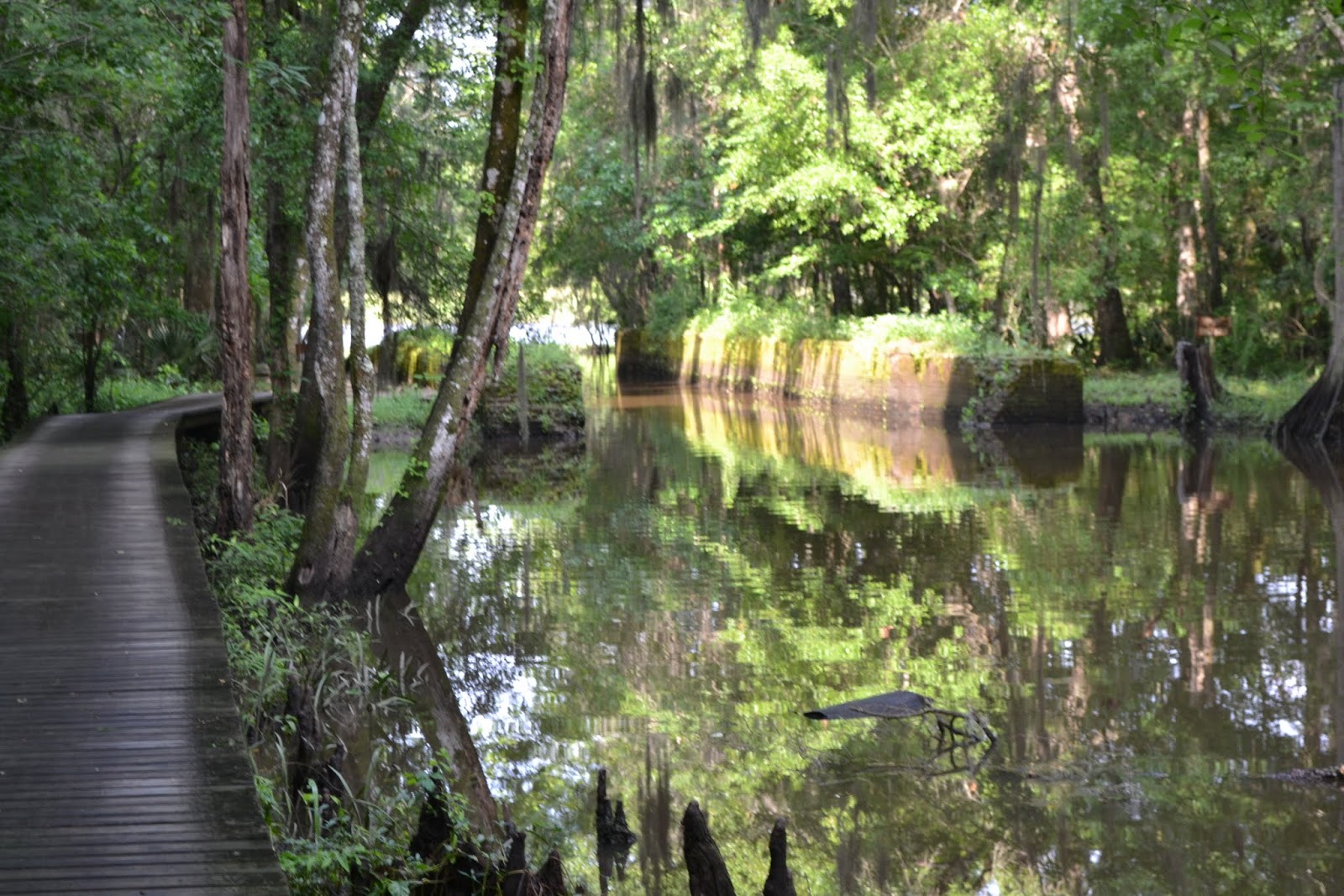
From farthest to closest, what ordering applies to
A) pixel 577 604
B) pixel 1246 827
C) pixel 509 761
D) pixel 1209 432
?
pixel 1209 432 < pixel 577 604 < pixel 509 761 < pixel 1246 827

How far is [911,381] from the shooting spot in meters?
29.5

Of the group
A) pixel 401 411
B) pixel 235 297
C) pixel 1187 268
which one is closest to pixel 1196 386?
pixel 1187 268

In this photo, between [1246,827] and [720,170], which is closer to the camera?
[1246,827]

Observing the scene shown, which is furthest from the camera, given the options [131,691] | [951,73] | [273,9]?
[951,73]

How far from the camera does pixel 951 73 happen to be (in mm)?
29406

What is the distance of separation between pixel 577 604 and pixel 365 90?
220 inches

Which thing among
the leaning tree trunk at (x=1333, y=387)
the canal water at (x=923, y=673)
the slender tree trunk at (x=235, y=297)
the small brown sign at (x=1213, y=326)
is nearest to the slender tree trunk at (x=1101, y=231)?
the small brown sign at (x=1213, y=326)

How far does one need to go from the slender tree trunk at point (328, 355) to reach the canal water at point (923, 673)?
105 cm

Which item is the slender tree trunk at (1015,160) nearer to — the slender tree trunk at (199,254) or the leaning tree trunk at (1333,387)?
the leaning tree trunk at (1333,387)

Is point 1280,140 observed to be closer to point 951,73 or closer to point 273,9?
point 951,73

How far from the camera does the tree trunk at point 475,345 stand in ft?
38.7

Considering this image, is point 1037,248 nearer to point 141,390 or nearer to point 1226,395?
A: point 1226,395

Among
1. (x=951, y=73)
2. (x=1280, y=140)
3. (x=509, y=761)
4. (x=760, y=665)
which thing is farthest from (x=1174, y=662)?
(x=951, y=73)

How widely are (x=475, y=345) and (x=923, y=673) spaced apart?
436cm
